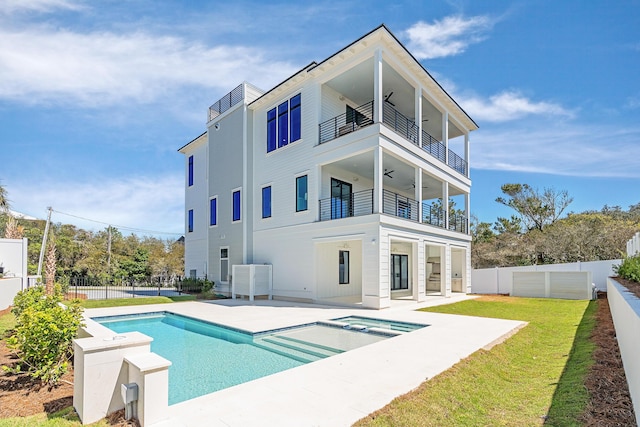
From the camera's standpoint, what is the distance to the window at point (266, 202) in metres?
17.4

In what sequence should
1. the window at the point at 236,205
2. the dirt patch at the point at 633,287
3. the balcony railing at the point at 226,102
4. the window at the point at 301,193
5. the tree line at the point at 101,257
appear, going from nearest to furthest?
the dirt patch at the point at 633,287 → the window at the point at 301,193 → the window at the point at 236,205 → the balcony railing at the point at 226,102 → the tree line at the point at 101,257

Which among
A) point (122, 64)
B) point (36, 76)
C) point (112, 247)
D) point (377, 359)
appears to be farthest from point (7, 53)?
point (112, 247)

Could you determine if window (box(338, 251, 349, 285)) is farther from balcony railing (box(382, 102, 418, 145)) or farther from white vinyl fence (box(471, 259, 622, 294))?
white vinyl fence (box(471, 259, 622, 294))

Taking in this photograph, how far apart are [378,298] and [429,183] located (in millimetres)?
9612

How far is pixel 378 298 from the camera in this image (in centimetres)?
1234

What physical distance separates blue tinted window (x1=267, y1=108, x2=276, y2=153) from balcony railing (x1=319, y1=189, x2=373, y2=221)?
166 inches

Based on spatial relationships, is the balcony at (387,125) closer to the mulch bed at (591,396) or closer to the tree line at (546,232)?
the tree line at (546,232)

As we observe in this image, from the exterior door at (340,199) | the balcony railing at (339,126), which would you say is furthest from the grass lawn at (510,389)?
the balcony railing at (339,126)

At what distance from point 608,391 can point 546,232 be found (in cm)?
2611

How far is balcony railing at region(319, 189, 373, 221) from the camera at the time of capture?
49.4 ft

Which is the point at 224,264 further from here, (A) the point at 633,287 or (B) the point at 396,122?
(A) the point at 633,287

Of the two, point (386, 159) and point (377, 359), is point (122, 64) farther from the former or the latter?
point (377, 359)

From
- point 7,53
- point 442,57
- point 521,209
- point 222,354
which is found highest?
point 442,57

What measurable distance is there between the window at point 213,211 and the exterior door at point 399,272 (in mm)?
10200
